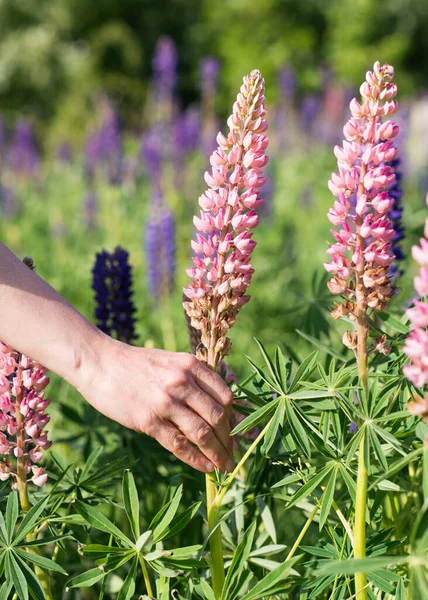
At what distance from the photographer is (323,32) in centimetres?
2331

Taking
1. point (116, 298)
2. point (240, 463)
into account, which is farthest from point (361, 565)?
point (116, 298)

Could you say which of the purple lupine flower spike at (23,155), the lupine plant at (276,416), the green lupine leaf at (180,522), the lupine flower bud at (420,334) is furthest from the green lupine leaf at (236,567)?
the purple lupine flower spike at (23,155)

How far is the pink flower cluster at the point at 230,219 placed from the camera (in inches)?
56.6

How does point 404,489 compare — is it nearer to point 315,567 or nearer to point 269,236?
point 315,567

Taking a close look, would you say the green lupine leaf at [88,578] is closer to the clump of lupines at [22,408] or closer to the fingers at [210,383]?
the clump of lupines at [22,408]

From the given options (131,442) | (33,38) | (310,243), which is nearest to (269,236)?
(310,243)

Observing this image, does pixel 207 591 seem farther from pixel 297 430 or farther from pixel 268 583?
pixel 297 430

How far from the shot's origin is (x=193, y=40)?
70.9 feet

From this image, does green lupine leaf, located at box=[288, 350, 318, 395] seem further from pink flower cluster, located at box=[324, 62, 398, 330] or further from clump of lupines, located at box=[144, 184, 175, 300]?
clump of lupines, located at box=[144, 184, 175, 300]

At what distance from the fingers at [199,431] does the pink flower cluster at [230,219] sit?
15cm

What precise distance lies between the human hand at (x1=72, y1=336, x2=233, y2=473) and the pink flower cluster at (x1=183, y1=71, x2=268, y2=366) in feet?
0.37

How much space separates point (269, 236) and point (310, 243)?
0.41 metres

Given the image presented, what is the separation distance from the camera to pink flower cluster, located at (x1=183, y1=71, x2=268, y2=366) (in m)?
1.44

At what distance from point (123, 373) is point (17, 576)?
444 millimetres
